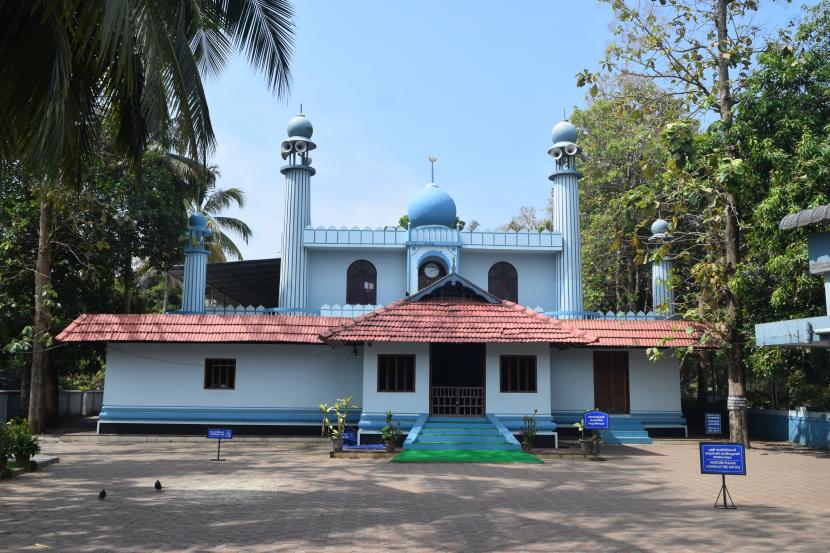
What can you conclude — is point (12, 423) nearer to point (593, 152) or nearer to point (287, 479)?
point (287, 479)

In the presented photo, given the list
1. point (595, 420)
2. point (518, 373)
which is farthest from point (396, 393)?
point (595, 420)

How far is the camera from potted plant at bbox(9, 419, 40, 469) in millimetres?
11945

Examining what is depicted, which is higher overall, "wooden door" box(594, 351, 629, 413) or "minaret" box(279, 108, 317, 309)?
"minaret" box(279, 108, 317, 309)

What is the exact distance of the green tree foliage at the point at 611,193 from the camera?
26891mm

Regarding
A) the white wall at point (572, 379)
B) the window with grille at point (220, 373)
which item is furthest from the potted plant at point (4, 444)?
the white wall at point (572, 379)

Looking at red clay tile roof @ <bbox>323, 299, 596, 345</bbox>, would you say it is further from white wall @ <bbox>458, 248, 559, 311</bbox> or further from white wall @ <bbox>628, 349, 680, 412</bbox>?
white wall @ <bbox>458, 248, 559, 311</bbox>

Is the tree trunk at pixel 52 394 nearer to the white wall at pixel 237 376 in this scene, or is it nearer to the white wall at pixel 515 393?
the white wall at pixel 237 376

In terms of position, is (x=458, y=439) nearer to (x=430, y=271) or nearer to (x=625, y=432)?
(x=625, y=432)

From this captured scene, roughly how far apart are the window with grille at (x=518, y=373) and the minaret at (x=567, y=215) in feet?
15.6

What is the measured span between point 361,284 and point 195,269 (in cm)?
557

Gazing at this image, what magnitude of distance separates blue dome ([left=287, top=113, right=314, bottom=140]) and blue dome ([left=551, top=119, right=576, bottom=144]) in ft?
29.2

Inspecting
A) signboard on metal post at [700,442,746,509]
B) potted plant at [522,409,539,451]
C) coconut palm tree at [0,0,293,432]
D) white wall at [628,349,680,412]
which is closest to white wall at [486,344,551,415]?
potted plant at [522,409,539,451]

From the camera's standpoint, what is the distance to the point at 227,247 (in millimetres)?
34125

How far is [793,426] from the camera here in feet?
62.8
